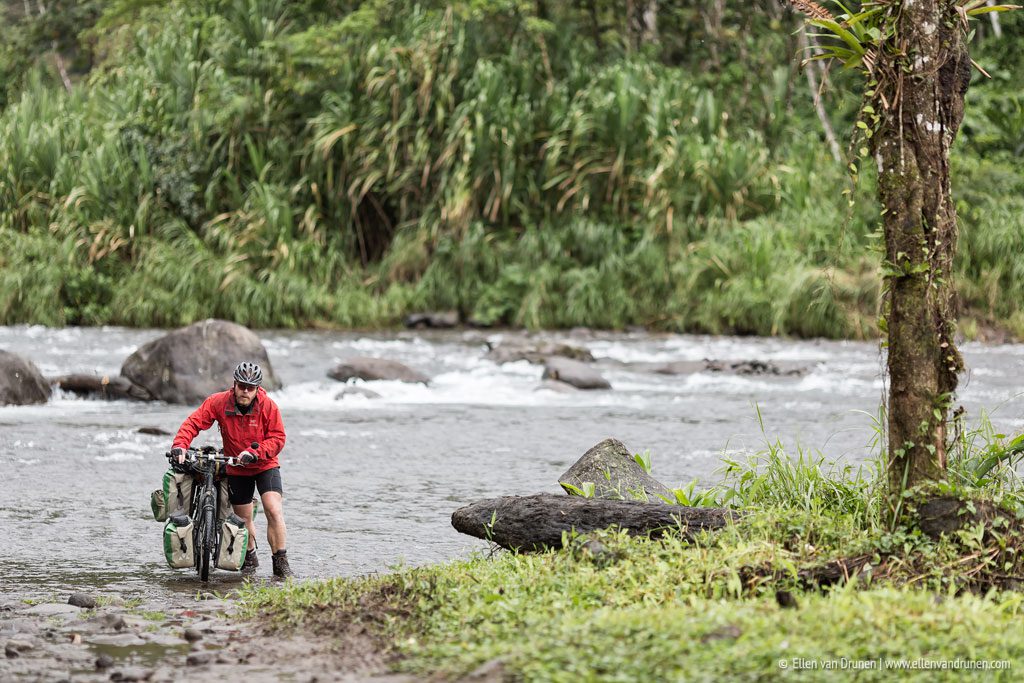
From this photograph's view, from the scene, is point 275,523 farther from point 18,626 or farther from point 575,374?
point 575,374

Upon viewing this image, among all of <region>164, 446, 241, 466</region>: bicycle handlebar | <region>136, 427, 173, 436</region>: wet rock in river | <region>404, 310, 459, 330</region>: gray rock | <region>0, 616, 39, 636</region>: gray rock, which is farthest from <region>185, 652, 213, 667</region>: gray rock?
<region>404, 310, 459, 330</region>: gray rock

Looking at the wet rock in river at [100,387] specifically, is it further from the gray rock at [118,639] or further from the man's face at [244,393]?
the gray rock at [118,639]

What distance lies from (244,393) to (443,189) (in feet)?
51.6

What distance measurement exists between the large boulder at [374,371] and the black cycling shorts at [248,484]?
26.7 feet

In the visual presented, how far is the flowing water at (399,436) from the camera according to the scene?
813 centimetres

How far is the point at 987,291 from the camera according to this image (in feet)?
69.1

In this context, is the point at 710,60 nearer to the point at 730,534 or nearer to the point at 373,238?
the point at 373,238

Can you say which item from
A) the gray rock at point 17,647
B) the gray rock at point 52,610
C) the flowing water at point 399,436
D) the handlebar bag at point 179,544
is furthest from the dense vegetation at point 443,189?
the gray rock at point 17,647

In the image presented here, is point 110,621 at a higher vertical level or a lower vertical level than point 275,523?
lower

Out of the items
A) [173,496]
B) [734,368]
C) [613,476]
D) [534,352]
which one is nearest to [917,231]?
[613,476]

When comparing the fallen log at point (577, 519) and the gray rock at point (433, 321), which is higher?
the gray rock at point (433, 321)

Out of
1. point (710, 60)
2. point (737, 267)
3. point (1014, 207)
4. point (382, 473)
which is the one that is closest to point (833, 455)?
point (382, 473)

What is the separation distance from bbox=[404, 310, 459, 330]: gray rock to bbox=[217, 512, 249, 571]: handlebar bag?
14762 mm

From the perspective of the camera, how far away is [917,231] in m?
6.06
